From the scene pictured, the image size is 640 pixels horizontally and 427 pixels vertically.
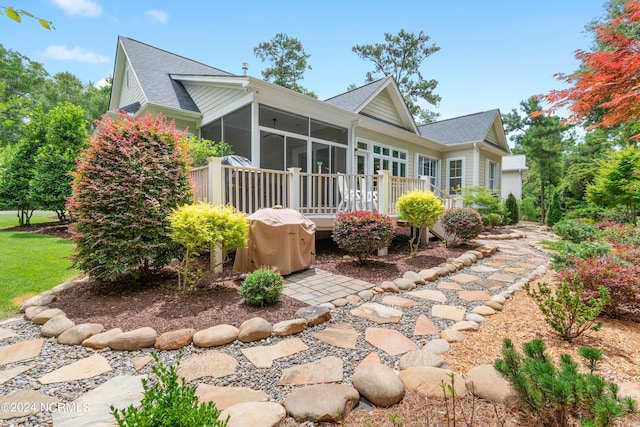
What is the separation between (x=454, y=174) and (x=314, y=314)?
13.3 meters

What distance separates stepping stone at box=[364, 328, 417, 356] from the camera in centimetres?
286

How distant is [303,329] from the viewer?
3.24 m

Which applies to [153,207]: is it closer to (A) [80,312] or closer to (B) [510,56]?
(A) [80,312]

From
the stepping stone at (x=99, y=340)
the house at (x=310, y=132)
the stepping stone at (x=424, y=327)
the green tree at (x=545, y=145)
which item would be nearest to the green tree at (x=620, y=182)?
the house at (x=310, y=132)

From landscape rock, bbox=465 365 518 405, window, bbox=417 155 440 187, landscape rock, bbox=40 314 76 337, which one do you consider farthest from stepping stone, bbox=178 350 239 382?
window, bbox=417 155 440 187

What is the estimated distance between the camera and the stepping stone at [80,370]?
7.69 feet

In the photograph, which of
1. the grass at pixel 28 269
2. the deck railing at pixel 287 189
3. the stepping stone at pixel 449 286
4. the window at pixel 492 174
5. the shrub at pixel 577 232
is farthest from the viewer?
the window at pixel 492 174

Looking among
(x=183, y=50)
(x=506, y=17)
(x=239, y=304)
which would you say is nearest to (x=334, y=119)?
(x=506, y=17)

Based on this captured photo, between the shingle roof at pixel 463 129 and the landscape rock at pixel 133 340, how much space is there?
14719mm

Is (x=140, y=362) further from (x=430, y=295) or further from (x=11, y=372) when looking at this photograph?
(x=430, y=295)

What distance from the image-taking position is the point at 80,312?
3488 mm

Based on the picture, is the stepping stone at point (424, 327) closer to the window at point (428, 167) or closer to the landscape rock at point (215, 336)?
the landscape rock at point (215, 336)

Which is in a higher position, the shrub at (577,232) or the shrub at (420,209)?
the shrub at (420,209)

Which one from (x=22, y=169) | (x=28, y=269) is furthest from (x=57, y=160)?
(x=28, y=269)
